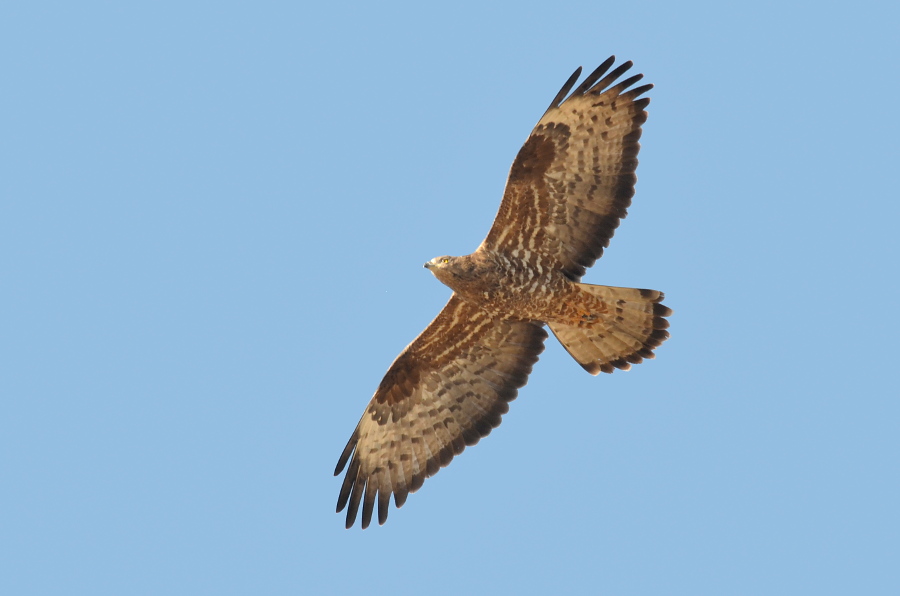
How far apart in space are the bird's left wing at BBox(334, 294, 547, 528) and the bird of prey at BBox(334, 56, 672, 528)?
0.01 meters

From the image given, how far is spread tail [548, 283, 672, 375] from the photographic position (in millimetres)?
11727


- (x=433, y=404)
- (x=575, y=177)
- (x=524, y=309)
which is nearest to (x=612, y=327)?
(x=524, y=309)

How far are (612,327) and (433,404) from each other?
2.23 m

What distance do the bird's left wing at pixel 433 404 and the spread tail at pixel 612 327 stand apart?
2.05 feet

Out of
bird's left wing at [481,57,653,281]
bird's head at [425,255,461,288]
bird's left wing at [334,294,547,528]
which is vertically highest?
bird's left wing at [481,57,653,281]

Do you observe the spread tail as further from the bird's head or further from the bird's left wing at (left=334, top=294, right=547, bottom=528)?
the bird's head

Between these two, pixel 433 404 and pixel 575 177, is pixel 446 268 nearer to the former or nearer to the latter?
pixel 575 177

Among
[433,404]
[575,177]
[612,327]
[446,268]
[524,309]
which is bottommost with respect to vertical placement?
[433,404]

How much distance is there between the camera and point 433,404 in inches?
503

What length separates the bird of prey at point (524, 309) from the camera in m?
11.4

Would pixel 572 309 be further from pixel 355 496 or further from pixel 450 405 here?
pixel 355 496

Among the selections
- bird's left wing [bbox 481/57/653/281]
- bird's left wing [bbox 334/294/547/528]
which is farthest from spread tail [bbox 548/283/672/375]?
bird's left wing [bbox 334/294/547/528]

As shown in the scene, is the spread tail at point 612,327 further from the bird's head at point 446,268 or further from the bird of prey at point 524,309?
the bird's head at point 446,268

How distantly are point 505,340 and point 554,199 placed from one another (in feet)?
5.96
